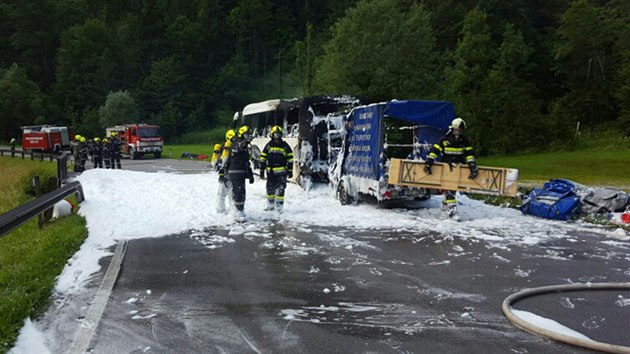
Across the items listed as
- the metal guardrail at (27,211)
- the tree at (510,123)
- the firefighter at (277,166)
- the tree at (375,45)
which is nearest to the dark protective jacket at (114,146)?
the tree at (375,45)

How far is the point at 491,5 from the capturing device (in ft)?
190

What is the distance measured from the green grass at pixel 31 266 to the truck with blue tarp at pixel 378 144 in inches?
238

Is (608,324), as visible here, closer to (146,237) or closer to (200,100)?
(146,237)

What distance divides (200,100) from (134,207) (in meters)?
72.9

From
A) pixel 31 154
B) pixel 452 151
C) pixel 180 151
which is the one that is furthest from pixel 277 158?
pixel 180 151

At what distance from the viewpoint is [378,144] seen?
12320 millimetres

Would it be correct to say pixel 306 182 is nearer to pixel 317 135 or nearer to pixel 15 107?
pixel 317 135

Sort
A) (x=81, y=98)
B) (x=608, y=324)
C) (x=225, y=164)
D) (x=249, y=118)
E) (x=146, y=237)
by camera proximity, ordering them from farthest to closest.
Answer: (x=81, y=98), (x=249, y=118), (x=225, y=164), (x=146, y=237), (x=608, y=324)

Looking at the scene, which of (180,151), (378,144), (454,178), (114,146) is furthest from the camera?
(180,151)

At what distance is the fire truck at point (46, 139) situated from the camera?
4488 cm

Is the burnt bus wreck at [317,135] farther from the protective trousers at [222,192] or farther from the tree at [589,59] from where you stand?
the tree at [589,59]

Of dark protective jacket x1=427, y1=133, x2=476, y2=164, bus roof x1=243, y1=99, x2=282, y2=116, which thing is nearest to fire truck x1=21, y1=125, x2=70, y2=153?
bus roof x1=243, y1=99, x2=282, y2=116

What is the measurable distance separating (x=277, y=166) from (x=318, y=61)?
129 ft

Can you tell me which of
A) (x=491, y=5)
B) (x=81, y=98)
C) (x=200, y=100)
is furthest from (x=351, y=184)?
(x=81, y=98)
